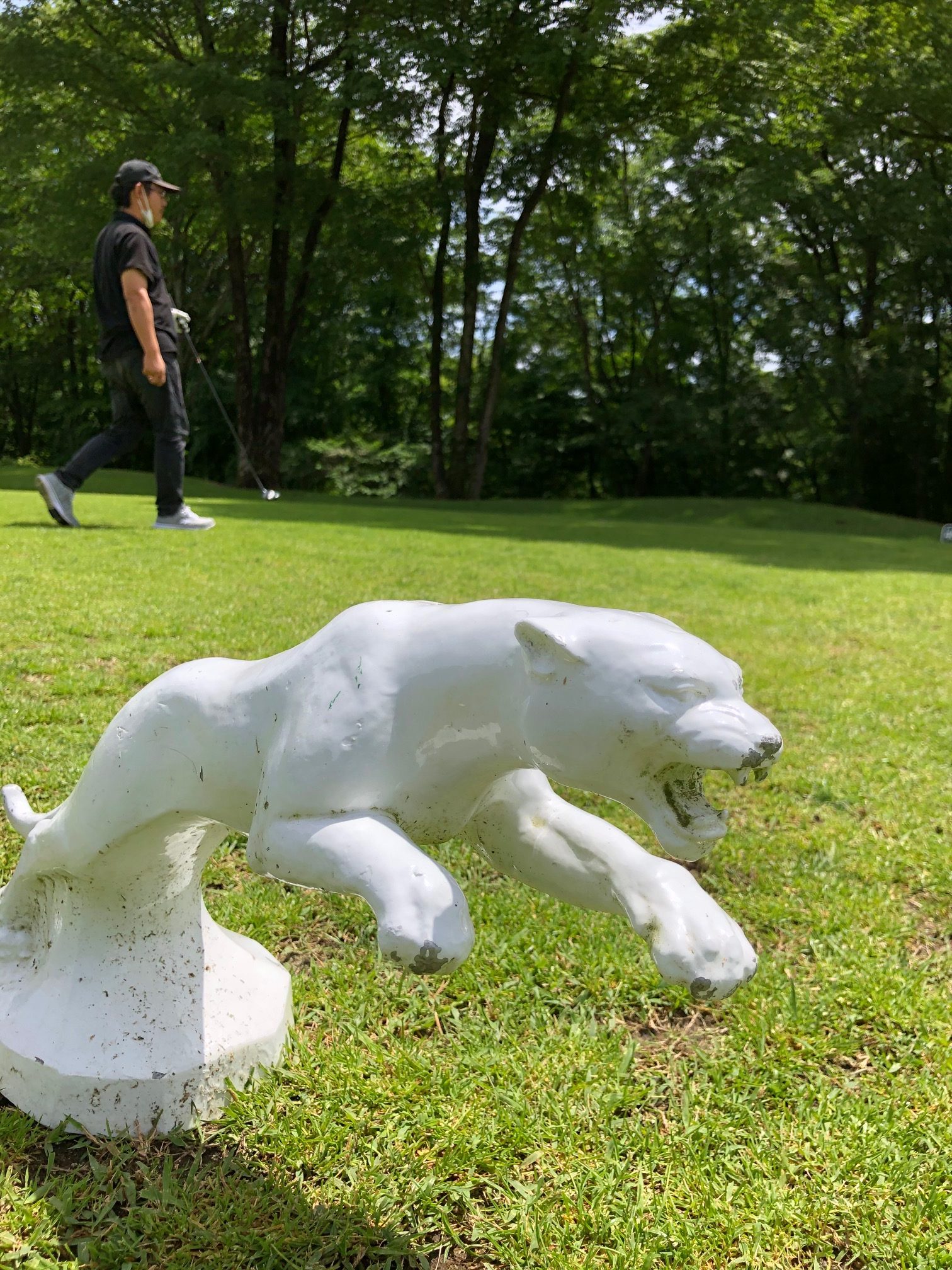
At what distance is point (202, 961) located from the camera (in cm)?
187

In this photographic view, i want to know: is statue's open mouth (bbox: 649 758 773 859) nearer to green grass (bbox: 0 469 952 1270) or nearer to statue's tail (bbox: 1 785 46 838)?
green grass (bbox: 0 469 952 1270)

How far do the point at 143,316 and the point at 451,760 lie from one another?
5.74 meters

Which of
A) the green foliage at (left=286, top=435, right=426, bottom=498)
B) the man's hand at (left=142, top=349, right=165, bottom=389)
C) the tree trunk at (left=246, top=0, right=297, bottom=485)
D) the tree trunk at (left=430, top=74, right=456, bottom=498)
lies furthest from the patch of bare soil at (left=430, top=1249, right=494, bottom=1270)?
the green foliage at (left=286, top=435, right=426, bottom=498)

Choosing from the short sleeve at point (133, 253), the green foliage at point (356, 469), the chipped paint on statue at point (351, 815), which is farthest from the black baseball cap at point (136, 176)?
the green foliage at point (356, 469)

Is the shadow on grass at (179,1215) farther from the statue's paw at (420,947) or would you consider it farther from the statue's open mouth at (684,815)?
the statue's open mouth at (684,815)

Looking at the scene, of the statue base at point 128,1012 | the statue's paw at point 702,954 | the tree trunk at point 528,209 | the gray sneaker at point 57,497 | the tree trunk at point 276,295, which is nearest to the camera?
the statue's paw at point 702,954

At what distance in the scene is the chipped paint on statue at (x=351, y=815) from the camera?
3.92ft

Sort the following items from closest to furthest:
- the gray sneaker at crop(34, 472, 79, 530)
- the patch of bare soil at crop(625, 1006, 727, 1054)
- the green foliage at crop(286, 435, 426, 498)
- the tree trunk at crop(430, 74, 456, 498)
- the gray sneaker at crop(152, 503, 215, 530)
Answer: the patch of bare soil at crop(625, 1006, 727, 1054) < the gray sneaker at crop(34, 472, 79, 530) < the gray sneaker at crop(152, 503, 215, 530) < the tree trunk at crop(430, 74, 456, 498) < the green foliage at crop(286, 435, 426, 498)

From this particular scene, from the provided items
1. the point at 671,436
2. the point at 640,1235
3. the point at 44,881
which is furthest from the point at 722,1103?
the point at 671,436

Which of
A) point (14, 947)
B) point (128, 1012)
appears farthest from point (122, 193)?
point (128, 1012)

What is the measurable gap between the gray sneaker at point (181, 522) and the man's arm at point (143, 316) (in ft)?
4.75

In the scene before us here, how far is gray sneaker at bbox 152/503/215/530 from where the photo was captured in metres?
7.58

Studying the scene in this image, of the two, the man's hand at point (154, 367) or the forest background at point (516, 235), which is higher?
the forest background at point (516, 235)

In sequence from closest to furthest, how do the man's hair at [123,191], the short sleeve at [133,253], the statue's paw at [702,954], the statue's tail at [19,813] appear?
the statue's paw at [702,954] < the statue's tail at [19,813] < the short sleeve at [133,253] < the man's hair at [123,191]
